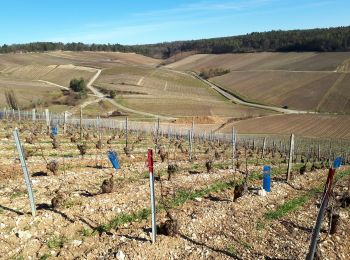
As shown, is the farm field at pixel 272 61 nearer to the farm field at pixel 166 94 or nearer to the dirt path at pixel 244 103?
the dirt path at pixel 244 103

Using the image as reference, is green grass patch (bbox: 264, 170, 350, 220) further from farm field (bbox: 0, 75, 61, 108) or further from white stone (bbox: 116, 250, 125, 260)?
farm field (bbox: 0, 75, 61, 108)

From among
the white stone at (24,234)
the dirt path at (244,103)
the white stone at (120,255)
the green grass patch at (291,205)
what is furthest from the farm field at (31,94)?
the white stone at (120,255)

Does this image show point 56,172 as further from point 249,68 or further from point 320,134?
point 249,68

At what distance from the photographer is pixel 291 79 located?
110438 millimetres

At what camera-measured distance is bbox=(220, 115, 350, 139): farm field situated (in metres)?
60.3

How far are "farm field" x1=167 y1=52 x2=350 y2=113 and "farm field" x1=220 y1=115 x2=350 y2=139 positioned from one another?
45.4 ft

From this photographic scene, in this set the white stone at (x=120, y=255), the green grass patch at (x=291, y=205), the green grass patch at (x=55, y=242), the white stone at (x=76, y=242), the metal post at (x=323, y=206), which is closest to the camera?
the metal post at (x=323, y=206)

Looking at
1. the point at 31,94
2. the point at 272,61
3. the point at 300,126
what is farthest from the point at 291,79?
the point at 31,94

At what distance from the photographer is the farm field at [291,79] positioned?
9050 cm

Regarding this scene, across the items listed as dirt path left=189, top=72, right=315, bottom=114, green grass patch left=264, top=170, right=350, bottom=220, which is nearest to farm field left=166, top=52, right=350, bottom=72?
dirt path left=189, top=72, right=315, bottom=114

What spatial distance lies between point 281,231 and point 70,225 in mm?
5725

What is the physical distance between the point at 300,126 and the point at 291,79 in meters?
48.3

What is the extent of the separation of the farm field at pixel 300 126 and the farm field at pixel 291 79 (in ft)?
45.4

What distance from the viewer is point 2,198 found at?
11648mm
